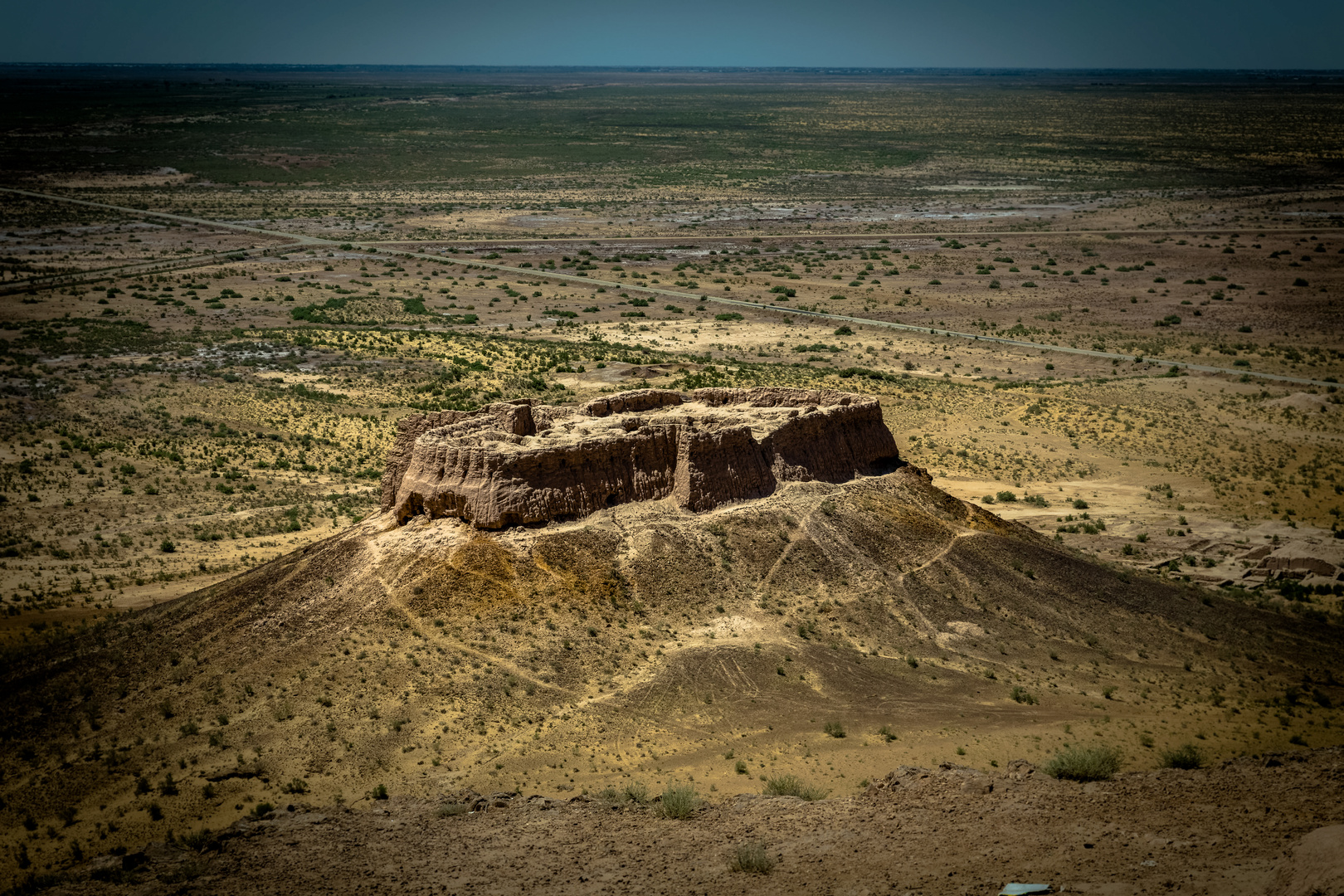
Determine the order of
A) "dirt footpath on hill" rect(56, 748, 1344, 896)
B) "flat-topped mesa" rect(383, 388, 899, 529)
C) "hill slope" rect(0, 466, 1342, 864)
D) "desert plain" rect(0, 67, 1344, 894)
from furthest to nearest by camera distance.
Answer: "flat-topped mesa" rect(383, 388, 899, 529)
"hill slope" rect(0, 466, 1342, 864)
"desert plain" rect(0, 67, 1344, 894)
"dirt footpath on hill" rect(56, 748, 1344, 896)

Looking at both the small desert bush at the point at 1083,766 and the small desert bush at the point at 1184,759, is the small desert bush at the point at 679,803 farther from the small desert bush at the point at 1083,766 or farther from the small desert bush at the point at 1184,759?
the small desert bush at the point at 1184,759

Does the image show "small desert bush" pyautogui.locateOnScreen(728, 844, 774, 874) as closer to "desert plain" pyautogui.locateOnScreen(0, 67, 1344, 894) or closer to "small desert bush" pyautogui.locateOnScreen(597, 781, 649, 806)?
"desert plain" pyautogui.locateOnScreen(0, 67, 1344, 894)

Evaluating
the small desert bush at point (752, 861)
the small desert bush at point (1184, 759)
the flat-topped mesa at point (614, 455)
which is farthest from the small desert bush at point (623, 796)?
the small desert bush at point (1184, 759)

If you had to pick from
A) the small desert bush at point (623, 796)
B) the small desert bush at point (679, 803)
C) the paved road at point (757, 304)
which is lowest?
the small desert bush at point (623, 796)

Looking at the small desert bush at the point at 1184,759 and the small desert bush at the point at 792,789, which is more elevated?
the small desert bush at the point at 1184,759

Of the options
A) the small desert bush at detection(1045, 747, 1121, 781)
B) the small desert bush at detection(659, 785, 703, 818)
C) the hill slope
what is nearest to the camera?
the small desert bush at detection(659, 785, 703, 818)

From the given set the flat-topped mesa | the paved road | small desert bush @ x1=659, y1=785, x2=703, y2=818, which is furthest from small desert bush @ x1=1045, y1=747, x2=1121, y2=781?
the paved road

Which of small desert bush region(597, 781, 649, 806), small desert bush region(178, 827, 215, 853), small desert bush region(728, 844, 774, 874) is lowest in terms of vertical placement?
small desert bush region(178, 827, 215, 853)
